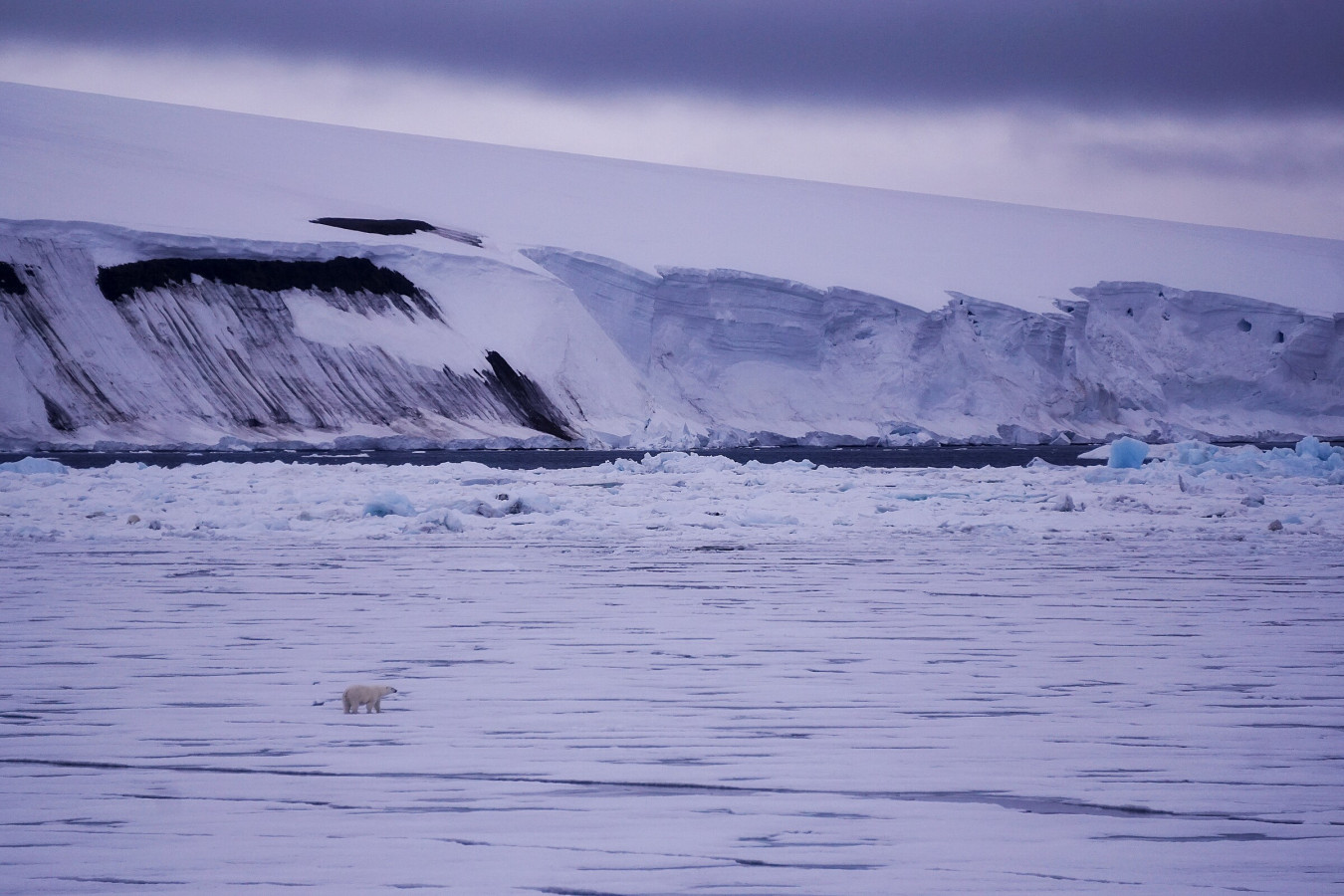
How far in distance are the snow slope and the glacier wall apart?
0.24ft

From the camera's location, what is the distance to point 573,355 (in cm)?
3559

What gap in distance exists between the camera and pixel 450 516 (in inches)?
410

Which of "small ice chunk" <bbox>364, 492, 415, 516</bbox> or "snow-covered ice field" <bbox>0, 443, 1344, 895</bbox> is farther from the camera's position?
"small ice chunk" <bbox>364, 492, 415, 516</bbox>

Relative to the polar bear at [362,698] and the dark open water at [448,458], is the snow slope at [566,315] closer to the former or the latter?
the dark open water at [448,458]

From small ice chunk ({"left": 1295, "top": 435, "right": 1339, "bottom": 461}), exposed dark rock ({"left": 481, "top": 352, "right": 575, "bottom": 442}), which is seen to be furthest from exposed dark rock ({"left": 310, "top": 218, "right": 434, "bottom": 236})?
small ice chunk ({"left": 1295, "top": 435, "right": 1339, "bottom": 461})

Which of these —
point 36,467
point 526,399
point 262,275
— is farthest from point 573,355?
point 36,467

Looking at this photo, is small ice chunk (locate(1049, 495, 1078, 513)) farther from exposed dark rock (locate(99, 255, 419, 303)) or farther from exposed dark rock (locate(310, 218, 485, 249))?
exposed dark rock (locate(310, 218, 485, 249))

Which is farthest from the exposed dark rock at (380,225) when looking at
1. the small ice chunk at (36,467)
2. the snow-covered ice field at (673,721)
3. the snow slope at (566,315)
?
the snow-covered ice field at (673,721)

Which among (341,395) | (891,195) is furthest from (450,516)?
(891,195)

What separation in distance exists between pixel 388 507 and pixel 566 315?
25.4 meters

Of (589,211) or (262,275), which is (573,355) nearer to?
(262,275)

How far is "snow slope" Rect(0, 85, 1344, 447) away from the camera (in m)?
30.4

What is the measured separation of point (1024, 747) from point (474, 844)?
149 centimetres

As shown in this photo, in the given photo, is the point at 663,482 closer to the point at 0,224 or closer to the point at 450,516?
the point at 450,516
